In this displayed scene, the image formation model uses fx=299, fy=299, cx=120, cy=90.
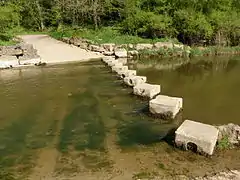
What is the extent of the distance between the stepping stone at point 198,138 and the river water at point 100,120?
0.52ft

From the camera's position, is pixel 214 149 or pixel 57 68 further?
pixel 57 68

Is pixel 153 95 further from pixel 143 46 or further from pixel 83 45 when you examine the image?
pixel 83 45

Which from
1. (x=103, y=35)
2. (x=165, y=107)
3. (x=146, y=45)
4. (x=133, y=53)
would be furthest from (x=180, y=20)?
(x=165, y=107)

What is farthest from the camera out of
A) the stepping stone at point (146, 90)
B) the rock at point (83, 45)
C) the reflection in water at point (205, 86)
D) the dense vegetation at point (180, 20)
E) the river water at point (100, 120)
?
the dense vegetation at point (180, 20)

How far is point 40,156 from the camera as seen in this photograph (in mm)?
5699

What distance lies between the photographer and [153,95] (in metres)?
9.16

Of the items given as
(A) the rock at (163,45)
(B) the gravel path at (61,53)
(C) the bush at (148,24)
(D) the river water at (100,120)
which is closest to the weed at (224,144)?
(D) the river water at (100,120)

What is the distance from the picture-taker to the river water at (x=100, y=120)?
5312 mm

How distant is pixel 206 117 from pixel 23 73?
Answer: 327 inches

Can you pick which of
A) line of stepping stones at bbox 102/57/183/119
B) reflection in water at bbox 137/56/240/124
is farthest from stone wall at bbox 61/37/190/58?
A: line of stepping stones at bbox 102/57/183/119

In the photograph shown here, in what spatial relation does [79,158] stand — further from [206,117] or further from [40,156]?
[206,117]

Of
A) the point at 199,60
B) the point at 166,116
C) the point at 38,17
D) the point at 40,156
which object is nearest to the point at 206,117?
the point at 166,116

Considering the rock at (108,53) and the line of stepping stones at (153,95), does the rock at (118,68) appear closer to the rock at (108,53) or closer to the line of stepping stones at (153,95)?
the line of stepping stones at (153,95)

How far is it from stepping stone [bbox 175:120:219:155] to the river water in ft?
0.52
